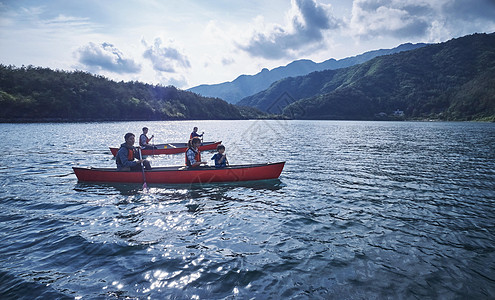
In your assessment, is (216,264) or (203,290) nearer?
(203,290)

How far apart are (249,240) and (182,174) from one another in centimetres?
729

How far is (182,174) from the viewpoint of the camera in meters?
14.2

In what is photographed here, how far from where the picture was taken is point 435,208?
429 inches

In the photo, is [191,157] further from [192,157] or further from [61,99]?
[61,99]

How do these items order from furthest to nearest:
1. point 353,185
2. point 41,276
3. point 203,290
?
point 353,185, point 41,276, point 203,290

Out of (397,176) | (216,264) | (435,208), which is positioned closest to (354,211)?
(435,208)

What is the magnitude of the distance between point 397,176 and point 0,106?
116 m

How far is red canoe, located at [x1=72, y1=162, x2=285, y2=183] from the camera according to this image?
46.3 ft

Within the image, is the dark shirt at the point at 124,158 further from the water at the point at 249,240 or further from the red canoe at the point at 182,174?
the water at the point at 249,240

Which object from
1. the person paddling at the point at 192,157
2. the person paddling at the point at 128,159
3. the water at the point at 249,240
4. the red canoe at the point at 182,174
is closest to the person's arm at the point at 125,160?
the person paddling at the point at 128,159

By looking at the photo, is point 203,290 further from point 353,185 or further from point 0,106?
point 0,106

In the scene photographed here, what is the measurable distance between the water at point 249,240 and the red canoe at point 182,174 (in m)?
0.50

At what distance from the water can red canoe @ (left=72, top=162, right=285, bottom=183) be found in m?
0.50

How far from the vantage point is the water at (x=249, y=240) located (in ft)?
19.1
